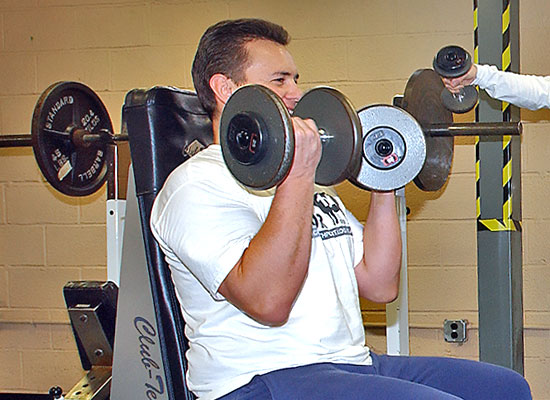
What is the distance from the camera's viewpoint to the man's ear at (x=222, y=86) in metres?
1.73

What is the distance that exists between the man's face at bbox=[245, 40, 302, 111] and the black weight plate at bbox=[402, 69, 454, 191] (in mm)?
615

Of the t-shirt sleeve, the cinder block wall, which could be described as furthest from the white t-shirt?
the cinder block wall

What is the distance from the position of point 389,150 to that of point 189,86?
1.87m

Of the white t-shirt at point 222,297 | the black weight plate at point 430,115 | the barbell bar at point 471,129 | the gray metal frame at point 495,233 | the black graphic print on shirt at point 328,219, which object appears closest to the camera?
the white t-shirt at point 222,297

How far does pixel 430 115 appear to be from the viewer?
7.68 feet

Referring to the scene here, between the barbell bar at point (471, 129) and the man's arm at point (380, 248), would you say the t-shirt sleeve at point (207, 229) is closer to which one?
the man's arm at point (380, 248)

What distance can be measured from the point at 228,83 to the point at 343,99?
0.34 meters

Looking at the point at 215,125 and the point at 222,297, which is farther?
the point at 215,125

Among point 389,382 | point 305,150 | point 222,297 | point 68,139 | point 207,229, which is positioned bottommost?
point 389,382

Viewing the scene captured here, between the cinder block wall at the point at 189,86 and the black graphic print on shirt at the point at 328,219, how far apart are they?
1.61 metres

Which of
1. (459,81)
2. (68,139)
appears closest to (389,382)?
(459,81)

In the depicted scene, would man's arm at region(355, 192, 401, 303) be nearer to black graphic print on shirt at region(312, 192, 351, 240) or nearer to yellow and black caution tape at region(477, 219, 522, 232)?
black graphic print on shirt at region(312, 192, 351, 240)

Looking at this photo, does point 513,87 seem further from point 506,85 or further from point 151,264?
point 151,264

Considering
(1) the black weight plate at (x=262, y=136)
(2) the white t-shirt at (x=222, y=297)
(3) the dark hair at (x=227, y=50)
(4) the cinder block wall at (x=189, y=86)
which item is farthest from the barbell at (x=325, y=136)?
(4) the cinder block wall at (x=189, y=86)
